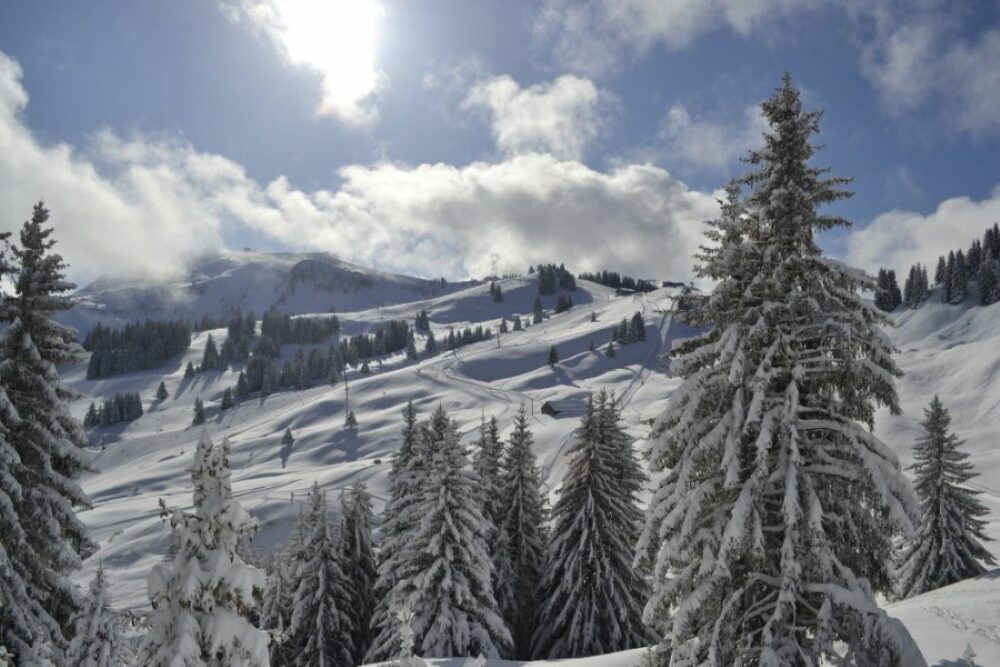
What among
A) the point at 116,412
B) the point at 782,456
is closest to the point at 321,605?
the point at 782,456

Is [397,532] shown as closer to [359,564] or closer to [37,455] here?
[359,564]

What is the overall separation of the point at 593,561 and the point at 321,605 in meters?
14.1

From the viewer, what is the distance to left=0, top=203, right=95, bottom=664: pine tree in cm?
1284

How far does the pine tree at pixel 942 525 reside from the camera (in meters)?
29.1

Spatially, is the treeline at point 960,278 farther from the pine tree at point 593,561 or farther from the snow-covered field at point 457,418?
the pine tree at point 593,561

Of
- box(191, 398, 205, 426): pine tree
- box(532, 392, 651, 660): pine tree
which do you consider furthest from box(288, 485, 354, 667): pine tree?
box(191, 398, 205, 426): pine tree

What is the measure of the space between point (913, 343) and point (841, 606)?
151898mm

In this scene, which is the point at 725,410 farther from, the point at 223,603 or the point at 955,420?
the point at 955,420

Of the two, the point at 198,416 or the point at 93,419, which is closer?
the point at 198,416

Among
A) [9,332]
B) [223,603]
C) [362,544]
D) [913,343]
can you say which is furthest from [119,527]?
[913,343]

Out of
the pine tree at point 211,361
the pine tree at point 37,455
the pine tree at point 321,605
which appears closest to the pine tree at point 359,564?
the pine tree at point 321,605

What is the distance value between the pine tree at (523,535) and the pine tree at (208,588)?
23.4 meters

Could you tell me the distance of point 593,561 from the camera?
26.9 m

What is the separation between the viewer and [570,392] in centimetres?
12069
